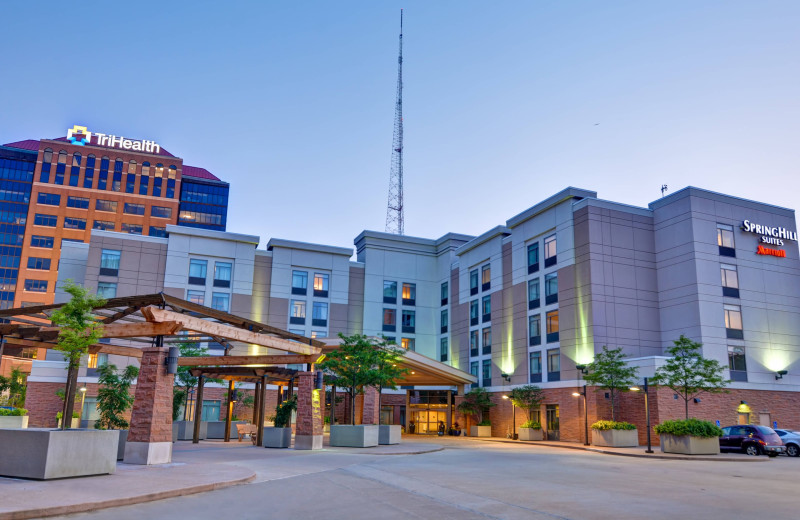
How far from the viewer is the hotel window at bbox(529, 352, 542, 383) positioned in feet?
159

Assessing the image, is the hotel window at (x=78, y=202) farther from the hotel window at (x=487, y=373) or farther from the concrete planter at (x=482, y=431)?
the concrete planter at (x=482, y=431)

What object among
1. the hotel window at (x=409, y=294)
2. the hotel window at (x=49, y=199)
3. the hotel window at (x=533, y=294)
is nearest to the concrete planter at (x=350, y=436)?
the hotel window at (x=533, y=294)

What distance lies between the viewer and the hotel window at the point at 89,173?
108 meters

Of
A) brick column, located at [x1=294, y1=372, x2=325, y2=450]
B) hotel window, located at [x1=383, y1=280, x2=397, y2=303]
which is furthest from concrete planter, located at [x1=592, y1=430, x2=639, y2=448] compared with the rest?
hotel window, located at [x1=383, y1=280, x2=397, y2=303]

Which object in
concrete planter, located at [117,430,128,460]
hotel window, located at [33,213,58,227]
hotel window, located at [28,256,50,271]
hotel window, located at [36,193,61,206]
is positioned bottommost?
concrete planter, located at [117,430,128,460]

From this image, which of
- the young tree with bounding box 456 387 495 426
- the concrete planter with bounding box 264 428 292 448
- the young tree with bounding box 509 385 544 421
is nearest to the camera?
the concrete planter with bounding box 264 428 292 448

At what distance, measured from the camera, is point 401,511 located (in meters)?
11.7

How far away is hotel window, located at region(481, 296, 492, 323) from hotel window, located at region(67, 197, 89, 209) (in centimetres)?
7860

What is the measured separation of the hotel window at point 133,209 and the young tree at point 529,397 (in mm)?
84565

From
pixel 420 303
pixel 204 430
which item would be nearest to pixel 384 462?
pixel 204 430

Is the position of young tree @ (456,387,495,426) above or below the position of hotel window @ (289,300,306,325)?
below

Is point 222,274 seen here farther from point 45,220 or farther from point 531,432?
point 45,220

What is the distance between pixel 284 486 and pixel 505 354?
39831mm

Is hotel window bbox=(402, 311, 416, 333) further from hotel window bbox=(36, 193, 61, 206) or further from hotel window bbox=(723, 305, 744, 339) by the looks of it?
hotel window bbox=(36, 193, 61, 206)
